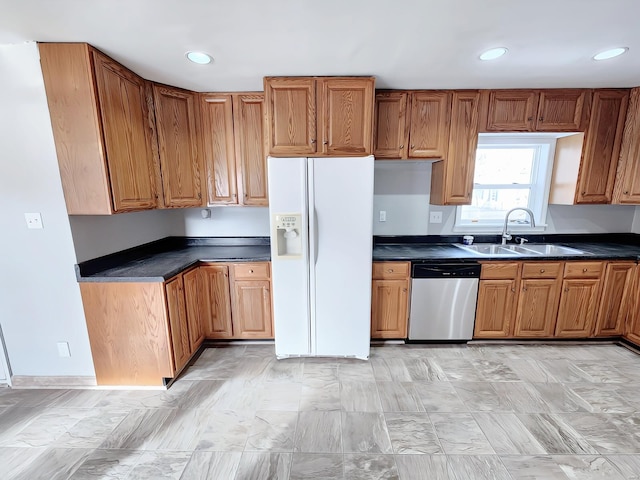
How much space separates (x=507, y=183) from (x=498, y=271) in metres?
1.08

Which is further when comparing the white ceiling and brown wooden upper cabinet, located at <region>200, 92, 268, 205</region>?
brown wooden upper cabinet, located at <region>200, 92, 268, 205</region>

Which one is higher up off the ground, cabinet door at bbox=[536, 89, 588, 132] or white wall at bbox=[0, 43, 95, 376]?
cabinet door at bbox=[536, 89, 588, 132]

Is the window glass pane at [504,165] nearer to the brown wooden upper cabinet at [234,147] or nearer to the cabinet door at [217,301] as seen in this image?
the brown wooden upper cabinet at [234,147]

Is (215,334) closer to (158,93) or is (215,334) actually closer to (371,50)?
(158,93)

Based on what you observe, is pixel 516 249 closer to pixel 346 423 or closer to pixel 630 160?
pixel 630 160

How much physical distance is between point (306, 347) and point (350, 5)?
2287 millimetres

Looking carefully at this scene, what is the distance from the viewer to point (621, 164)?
2.49 m

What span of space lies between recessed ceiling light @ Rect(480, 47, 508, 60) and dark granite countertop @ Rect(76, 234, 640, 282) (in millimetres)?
1476

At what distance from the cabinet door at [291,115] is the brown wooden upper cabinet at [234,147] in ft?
1.09

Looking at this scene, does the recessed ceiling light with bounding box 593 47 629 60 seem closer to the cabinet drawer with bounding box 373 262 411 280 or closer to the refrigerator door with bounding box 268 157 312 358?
the cabinet drawer with bounding box 373 262 411 280

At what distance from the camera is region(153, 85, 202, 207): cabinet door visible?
90.2 inches

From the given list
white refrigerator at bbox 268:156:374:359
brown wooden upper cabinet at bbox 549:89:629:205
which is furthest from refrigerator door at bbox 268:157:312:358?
brown wooden upper cabinet at bbox 549:89:629:205

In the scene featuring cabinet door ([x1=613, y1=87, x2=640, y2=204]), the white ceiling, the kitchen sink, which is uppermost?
the white ceiling

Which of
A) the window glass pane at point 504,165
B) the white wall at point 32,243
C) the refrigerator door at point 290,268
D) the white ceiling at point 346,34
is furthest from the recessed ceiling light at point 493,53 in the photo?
the white wall at point 32,243
